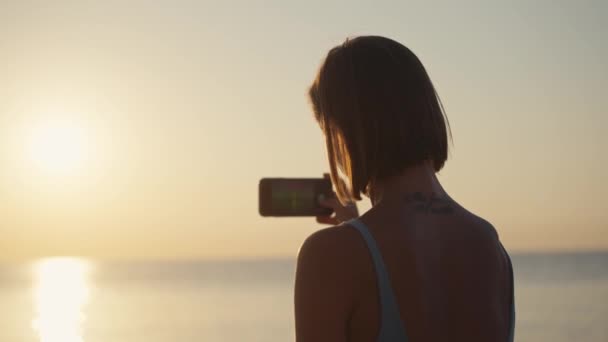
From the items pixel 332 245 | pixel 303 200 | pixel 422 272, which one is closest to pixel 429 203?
pixel 422 272

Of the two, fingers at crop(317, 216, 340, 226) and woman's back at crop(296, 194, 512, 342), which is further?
fingers at crop(317, 216, 340, 226)

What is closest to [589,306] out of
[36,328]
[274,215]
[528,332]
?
[528,332]

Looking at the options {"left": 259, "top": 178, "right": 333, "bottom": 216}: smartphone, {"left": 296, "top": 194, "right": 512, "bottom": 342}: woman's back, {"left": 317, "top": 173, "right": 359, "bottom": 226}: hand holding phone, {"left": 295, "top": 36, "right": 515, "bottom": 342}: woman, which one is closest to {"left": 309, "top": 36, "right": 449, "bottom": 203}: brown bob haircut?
{"left": 295, "top": 36, "right": 515, "bottom": 342}: woman

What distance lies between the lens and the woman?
2.26 m

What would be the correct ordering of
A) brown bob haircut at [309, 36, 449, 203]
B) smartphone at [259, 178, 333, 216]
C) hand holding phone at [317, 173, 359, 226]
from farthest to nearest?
1. smartphone at [259, 178, 333, 216]
2. hand holding phone at [317, 173, 359, 226]
3. brown bob haircut at [309, 36, 449, 203]

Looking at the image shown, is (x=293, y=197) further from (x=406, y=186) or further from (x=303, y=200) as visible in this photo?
(x=406, y=186)

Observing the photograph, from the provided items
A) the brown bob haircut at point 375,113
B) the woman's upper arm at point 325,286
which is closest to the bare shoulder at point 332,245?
the woman's upper arm at point 325,286

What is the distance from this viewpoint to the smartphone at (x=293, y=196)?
10.2 ft

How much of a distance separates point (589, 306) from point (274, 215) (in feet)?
144

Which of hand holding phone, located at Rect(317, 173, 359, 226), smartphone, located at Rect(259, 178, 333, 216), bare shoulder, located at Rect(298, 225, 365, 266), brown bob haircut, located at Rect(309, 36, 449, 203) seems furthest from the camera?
smartphone, located at Rect(259, 178, 333, 216)

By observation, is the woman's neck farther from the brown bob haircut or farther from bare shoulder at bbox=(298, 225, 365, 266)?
bare shoulder at bbox=(298, 225, 365, 266)

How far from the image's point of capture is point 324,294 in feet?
7.42

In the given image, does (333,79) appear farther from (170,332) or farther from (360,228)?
(170,332)

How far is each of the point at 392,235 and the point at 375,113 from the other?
0.97 feet
